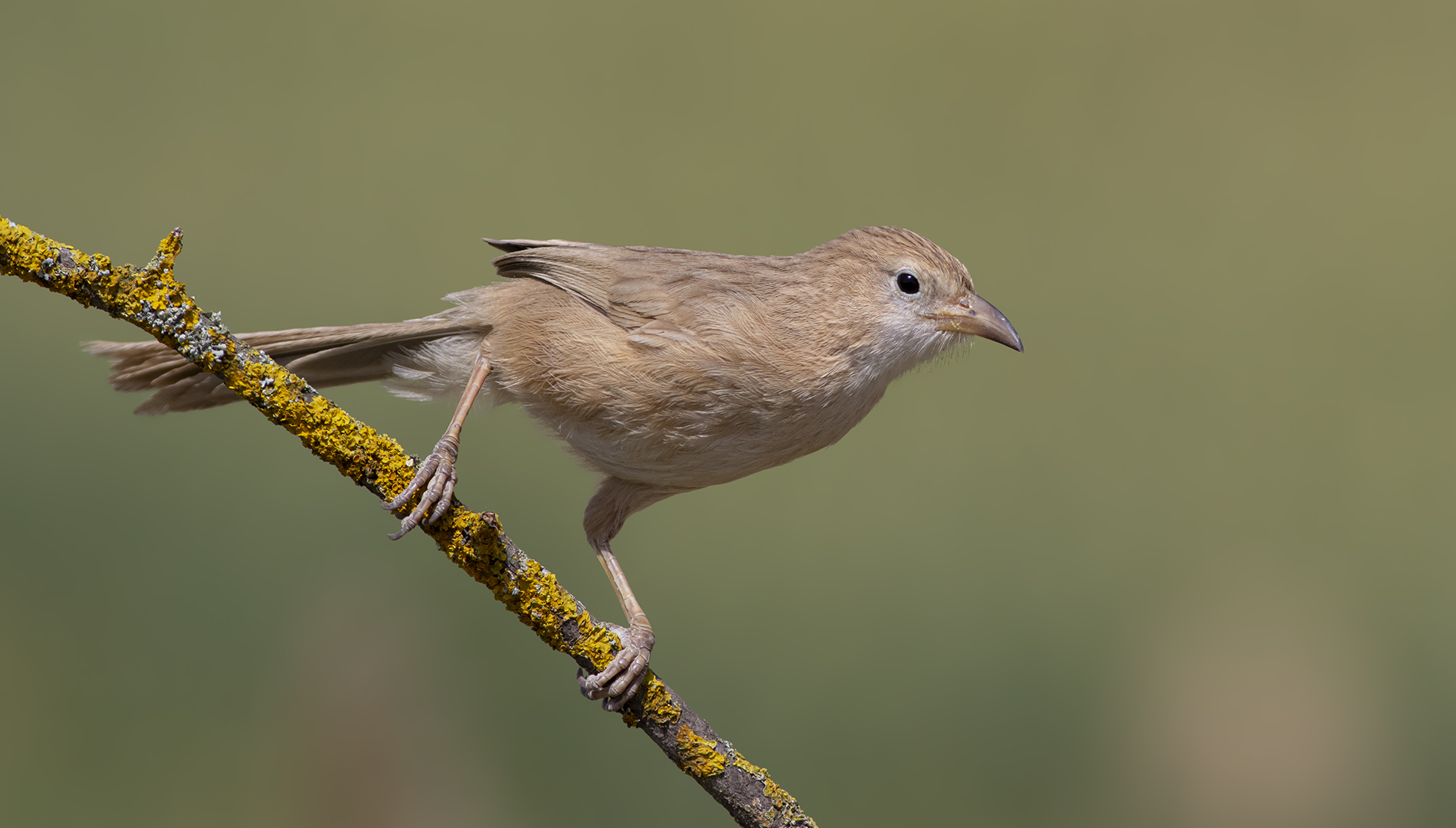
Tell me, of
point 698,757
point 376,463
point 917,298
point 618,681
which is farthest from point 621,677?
point 917,298

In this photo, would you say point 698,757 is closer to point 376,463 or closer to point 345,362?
point 376,463

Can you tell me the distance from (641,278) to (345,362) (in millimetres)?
895

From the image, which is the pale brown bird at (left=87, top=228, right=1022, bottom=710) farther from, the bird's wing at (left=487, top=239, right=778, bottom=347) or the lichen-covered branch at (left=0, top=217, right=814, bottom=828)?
the lichen-covered branch at (left=0, top=217, right=814, bottom=828)

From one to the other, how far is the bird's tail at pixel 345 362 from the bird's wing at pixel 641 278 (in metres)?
0.26

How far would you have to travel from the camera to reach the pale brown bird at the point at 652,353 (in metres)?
2.54

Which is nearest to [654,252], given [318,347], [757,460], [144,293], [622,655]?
[757,460]

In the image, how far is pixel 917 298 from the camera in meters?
2.83

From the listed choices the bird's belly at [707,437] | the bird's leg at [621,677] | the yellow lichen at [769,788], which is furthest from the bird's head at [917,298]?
the yellow lichen at [769,788]

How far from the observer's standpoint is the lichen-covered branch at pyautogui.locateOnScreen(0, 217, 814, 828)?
69.6 inches

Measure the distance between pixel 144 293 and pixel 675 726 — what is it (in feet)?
4.35

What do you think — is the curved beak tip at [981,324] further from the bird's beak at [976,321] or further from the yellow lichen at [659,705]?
the yellow lichen at [659,705]

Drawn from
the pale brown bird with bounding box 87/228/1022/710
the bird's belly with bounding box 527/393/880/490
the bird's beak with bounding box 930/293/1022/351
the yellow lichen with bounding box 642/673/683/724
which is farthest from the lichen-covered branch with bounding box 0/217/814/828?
the bird's beak with bounding box 930/293/1022/351

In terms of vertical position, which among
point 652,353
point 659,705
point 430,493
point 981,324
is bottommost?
point 659,705

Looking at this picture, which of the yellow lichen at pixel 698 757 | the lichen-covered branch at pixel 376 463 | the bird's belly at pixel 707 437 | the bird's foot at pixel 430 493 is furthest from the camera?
the bird's belly at pixel 707 437
